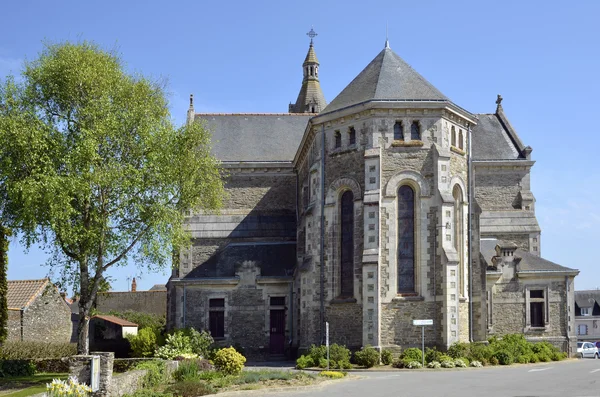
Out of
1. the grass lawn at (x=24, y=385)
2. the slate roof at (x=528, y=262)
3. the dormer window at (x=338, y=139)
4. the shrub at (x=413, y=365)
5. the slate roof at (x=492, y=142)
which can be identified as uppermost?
the slate roof at (x=492, y=142)

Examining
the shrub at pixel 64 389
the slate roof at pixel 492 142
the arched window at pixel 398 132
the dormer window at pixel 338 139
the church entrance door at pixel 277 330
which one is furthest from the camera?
the slate roof at pixel 492 142

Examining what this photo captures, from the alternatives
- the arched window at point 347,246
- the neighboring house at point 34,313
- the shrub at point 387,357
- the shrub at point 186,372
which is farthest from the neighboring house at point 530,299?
the neighboring house at point 34,313

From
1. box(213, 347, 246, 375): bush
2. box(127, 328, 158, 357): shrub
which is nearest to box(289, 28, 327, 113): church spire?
box(127, 328, 158, 357): shrub

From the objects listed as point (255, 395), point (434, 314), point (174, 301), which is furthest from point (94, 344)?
point (255, 395)

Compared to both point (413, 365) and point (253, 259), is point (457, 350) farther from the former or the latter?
point (253, 259)

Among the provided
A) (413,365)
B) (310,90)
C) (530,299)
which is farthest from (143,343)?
(310,90)

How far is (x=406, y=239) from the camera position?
2933 centimetres

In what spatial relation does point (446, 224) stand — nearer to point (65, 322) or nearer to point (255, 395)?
point (255, 395)

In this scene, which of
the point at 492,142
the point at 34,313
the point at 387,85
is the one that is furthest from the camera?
the point at 492,142

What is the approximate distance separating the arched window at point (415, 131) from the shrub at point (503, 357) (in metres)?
8.67

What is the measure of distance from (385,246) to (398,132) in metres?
4.50

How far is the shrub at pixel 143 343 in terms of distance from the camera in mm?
33031

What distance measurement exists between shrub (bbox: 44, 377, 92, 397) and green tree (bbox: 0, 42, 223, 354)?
7.90 meters

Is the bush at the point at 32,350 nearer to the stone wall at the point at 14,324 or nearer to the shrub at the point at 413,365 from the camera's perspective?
the stone wall at the point at 14,324
